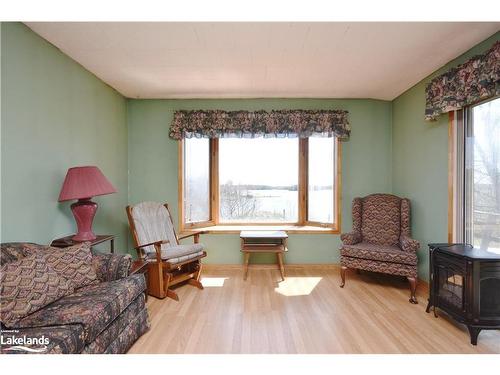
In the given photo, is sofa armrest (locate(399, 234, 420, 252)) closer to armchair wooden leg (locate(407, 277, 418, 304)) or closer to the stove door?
armchair wooden leg (locate(407, 277, 418, 304))

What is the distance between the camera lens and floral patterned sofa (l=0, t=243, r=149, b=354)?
4.69 ft

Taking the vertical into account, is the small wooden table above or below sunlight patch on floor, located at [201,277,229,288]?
above

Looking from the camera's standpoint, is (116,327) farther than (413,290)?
No

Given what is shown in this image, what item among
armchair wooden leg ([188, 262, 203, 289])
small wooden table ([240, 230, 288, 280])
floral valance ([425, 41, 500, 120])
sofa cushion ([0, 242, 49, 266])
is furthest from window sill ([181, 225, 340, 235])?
sofa cushion ([0, 242, 49, 266])

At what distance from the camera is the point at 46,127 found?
2.25 m

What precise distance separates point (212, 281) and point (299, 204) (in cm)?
167

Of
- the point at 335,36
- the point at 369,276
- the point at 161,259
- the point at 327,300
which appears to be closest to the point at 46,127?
the point at 161,259

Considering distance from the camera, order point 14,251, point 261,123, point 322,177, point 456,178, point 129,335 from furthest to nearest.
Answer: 1. point 322,177
2. point 261,123
3. point 456,178
4. point 129,335
5. point 14,251

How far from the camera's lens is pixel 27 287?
1.62 metres

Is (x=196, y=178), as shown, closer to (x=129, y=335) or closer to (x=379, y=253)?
(x=129, y=335)

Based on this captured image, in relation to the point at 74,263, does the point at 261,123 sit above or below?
above

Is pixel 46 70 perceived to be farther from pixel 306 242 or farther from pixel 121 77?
pixel 306 242

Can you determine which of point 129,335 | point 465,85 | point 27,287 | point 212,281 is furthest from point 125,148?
point 465,85

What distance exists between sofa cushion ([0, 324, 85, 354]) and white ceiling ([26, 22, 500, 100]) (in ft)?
6.78
